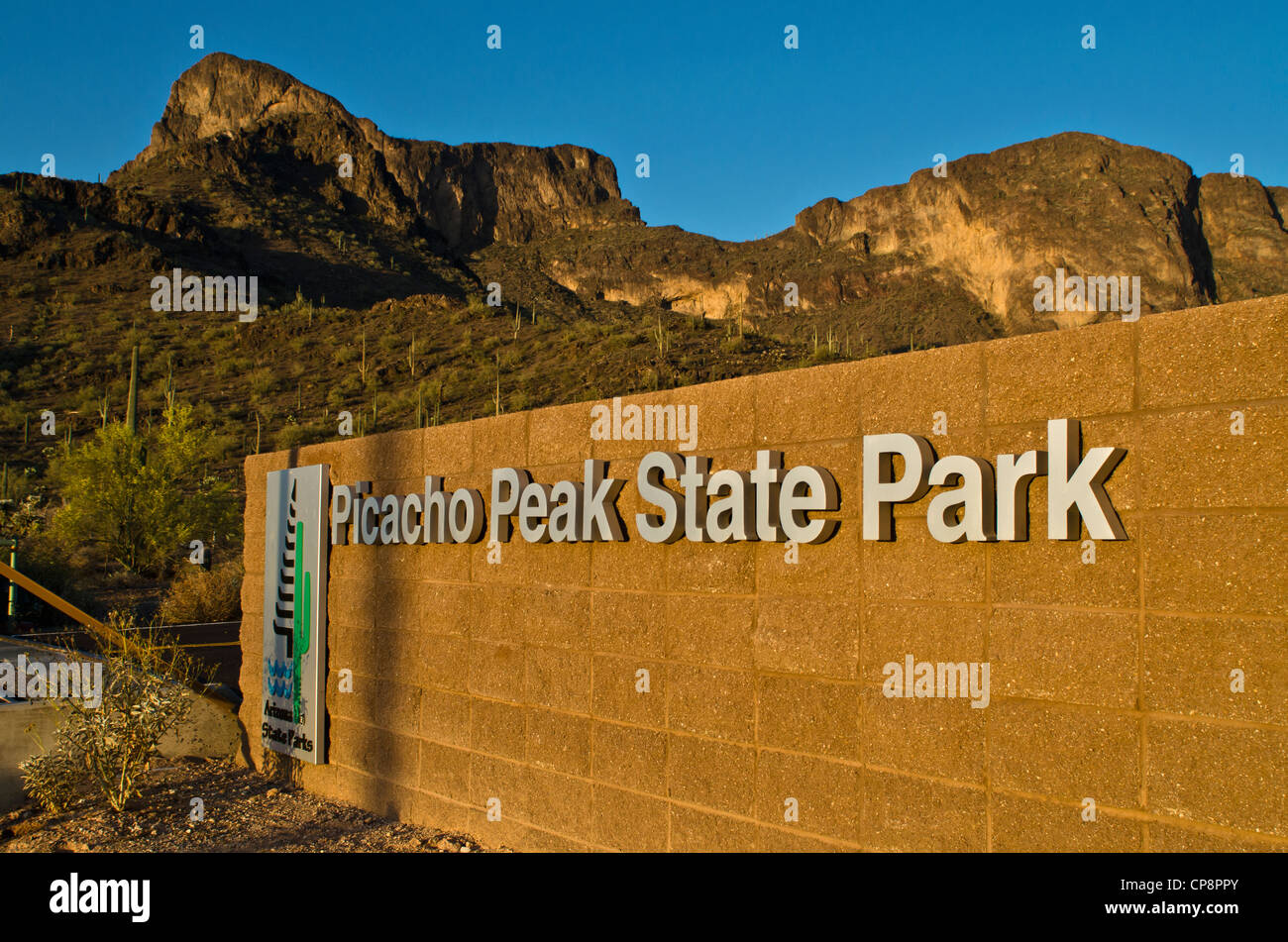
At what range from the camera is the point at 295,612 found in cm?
918

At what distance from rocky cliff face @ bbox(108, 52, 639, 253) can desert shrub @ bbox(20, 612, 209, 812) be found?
9011 centimetres

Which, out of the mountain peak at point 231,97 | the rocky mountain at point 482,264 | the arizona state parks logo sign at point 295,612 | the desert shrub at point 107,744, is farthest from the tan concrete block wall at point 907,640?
the mountain peak at point 231,97

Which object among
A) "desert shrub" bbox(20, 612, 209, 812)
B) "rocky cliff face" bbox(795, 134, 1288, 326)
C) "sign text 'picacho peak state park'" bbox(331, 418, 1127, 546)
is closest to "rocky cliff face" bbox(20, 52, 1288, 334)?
"rocky cliff face" bbox(795, 134, 1288, 326)

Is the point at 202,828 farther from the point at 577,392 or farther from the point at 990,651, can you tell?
the point at 577,392

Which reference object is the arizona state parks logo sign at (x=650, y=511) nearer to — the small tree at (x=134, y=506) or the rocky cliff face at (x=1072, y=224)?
the small tree at (x=134, y=506)

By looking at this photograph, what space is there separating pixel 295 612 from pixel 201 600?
50.3ft

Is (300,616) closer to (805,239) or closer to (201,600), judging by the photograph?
(201,600)

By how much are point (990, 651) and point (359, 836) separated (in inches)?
195

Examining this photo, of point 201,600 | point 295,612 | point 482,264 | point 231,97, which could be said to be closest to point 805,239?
point 482,264

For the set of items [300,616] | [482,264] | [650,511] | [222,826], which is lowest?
[222,826]

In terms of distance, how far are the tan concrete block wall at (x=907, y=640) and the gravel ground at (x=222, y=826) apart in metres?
0.43

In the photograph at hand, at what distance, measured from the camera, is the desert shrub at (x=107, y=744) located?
27.7ft

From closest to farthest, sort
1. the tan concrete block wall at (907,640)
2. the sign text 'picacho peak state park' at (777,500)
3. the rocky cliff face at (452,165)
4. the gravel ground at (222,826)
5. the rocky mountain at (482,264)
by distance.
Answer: the tan concrete block wall at (907,640), the sign text 'picacho peak state park' at (777,500), the gravel ground at (222,826), the rocky mountain at (482,264), the rocky cliff face at (452,165)

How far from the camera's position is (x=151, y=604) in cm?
2472
